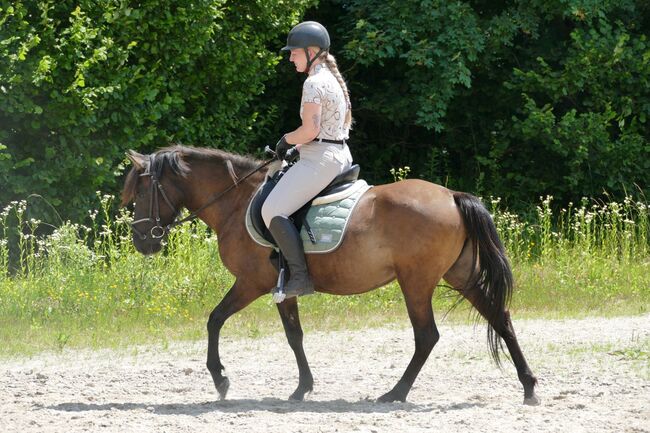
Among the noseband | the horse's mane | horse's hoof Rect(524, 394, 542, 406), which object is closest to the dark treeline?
the horse's mane

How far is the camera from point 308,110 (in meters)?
7.76

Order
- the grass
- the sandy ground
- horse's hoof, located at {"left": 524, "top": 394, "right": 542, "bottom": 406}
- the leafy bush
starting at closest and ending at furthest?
the sandy ground
horse's hoof, located at {"left": 524, "top": 394, "right": 542, "bottom": 406}
the grass
the leafy bush

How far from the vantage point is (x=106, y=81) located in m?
14.4

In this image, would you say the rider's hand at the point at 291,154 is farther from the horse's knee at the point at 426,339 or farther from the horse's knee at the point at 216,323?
the horse's knee at the point at 426,339

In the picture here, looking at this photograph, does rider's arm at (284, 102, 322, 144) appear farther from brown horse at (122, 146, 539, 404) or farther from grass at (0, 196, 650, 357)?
grass at (0, 196, 650, 357)

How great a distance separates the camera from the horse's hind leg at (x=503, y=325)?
7816 mm

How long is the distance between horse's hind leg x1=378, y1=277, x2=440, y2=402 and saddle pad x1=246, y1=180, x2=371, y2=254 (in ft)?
1.90

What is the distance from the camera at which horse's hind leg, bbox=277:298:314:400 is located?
8227mm

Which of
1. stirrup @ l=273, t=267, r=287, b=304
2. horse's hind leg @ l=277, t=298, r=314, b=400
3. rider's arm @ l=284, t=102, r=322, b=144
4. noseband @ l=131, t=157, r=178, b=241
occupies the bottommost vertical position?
horse's hind leg @ l=277, t=298, r=314, b=400

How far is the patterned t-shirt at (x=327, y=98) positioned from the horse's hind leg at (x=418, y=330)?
1.20 m

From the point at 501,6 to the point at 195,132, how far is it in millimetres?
5673

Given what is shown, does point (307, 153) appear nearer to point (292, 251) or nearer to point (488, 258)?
point (292, 251)

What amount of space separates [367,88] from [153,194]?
1081cm

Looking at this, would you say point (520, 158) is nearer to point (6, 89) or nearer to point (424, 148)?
point (424, 148)
